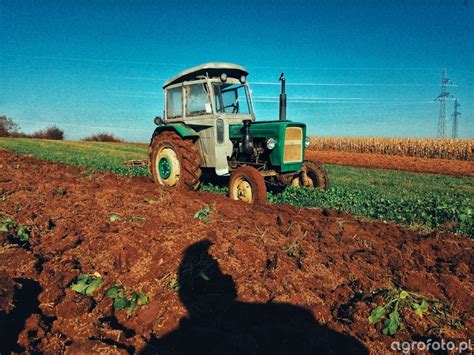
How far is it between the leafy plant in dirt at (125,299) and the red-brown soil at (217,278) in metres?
0.05

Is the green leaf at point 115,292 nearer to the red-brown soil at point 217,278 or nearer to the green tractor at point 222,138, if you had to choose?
the red-brown soil at point 217,278

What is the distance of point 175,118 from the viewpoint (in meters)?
7.88

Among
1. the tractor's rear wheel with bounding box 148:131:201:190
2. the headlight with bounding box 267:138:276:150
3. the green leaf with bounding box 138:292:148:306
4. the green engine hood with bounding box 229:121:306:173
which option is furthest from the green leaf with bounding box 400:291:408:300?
the tractor's rear wheel with bounding box 148:131:201:190

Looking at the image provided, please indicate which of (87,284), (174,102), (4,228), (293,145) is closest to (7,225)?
(4,228)

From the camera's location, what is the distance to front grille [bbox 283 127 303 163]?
6746 millimetres

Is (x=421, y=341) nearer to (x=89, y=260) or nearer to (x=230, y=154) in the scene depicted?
(x=89, y=260)

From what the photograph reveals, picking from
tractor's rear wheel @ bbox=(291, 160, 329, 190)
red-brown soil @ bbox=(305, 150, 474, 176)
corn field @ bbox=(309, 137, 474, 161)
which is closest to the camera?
tractor's rear wheel @ bbox=(291, 160, 329, 190)

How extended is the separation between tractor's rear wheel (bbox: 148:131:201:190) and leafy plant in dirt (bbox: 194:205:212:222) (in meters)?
2.05

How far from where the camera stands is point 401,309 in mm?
2732

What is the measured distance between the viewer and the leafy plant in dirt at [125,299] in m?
2.81

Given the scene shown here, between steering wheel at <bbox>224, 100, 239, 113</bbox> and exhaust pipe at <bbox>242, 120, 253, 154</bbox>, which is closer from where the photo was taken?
exhaust pipe at <bbox>242, 120, 253, 154</bbox>

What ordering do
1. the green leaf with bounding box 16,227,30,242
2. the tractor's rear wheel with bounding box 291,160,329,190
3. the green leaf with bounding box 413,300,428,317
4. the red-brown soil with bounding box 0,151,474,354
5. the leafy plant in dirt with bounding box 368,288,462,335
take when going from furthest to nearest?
the tractor's rear wheel with bounding box 291,160,329,190
the green leaf with bounding box 16,227,30,242
the green leaf with bounding box 413,300,428,317
the leafy plant in dirt with bounding box 368,288,462,335
the red-brown soil with bounding box 0,151,474,354

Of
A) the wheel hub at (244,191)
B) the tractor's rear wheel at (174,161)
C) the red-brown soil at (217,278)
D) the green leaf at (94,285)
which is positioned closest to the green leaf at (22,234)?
the red-brown soil at (217,278)

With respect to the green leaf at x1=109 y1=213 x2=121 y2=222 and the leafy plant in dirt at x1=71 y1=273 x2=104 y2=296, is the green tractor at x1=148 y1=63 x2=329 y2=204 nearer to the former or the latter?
the green leaf at x1=109 y1=213 x2=121 y2=222
